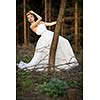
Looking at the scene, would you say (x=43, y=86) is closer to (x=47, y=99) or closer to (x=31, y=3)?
(x=47, y=99)

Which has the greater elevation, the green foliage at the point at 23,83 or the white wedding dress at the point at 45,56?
the white wedding dress at the point at 45,56

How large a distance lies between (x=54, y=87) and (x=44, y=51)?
0.31 m

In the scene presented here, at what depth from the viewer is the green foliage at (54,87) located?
2738 millimetres

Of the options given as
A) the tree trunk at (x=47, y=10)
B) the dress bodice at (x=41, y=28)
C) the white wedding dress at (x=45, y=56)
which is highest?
the tree trunk at (x=47, y=10)

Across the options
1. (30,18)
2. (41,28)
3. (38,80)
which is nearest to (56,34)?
(41,28)

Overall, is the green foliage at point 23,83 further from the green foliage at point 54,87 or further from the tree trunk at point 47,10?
the tree trunk at point 47,10

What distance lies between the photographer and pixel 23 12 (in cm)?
275

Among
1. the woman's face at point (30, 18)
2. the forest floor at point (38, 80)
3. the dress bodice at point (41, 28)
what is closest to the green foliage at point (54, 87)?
the forest floor at point (38, 80)

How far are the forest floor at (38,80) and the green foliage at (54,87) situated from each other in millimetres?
23

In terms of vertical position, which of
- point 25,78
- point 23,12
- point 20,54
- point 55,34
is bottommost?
point 25,78

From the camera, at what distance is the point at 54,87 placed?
2742 mm

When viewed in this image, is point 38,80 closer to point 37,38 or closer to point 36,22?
point 37,38

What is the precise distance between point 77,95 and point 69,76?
0.17 meters
